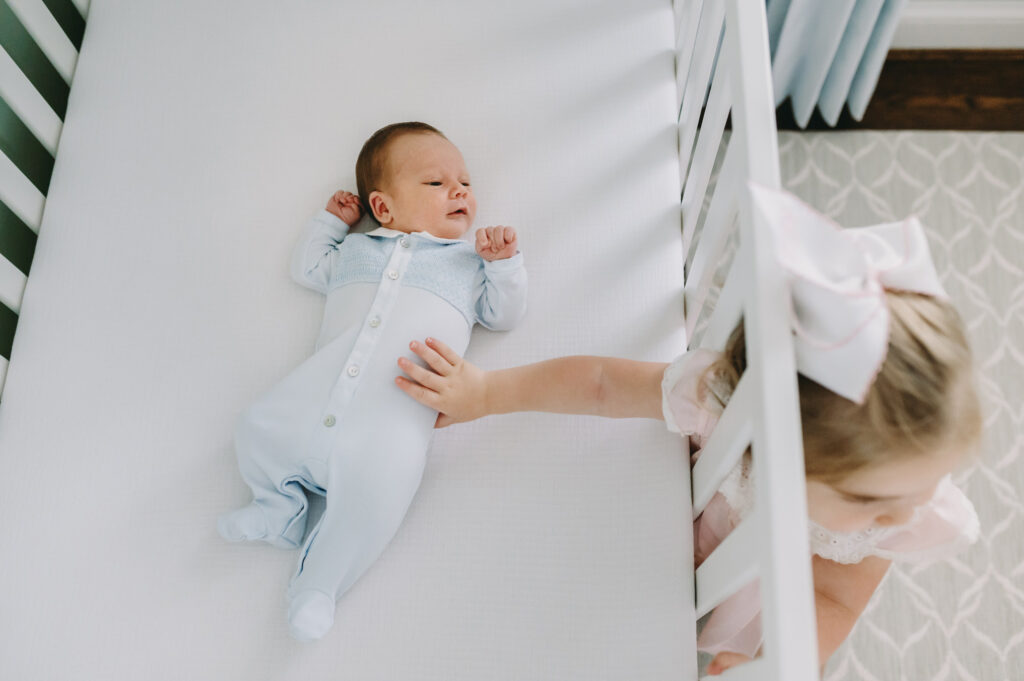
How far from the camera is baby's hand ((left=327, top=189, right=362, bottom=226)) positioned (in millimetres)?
1113

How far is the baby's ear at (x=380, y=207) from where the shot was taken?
110 cm

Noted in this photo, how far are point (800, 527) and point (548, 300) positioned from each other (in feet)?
1.77

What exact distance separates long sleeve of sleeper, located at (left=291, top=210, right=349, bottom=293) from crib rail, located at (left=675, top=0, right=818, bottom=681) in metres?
0.47

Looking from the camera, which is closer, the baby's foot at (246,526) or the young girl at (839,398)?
the young girl at (839,398)

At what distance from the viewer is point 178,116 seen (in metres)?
1.20

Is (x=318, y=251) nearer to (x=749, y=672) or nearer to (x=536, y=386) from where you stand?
(x=536, y=386)

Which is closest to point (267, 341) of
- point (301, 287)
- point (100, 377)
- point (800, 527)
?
point (301, 287)

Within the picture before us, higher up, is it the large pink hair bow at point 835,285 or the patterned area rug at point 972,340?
the large pink hair bow at point 835,285

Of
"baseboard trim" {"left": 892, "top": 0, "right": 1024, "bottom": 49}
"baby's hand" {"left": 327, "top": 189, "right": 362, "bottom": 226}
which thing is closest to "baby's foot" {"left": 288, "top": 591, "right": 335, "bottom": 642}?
"baby's hand" {"left": 327, "top": 189, "right": 362, "bottom": 226}

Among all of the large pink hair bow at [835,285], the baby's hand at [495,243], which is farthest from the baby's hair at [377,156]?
the large pink hair bow at [835,285]

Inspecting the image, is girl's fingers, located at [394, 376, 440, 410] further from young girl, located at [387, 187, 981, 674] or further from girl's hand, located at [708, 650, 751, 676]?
girl's hand, located at [708, 650, 751, 676]

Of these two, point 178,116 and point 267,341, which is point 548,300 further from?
point 178,116

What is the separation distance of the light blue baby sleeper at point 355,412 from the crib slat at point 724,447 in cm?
31

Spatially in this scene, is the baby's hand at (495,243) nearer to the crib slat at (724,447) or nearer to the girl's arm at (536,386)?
the girl's arm at (536,386)
